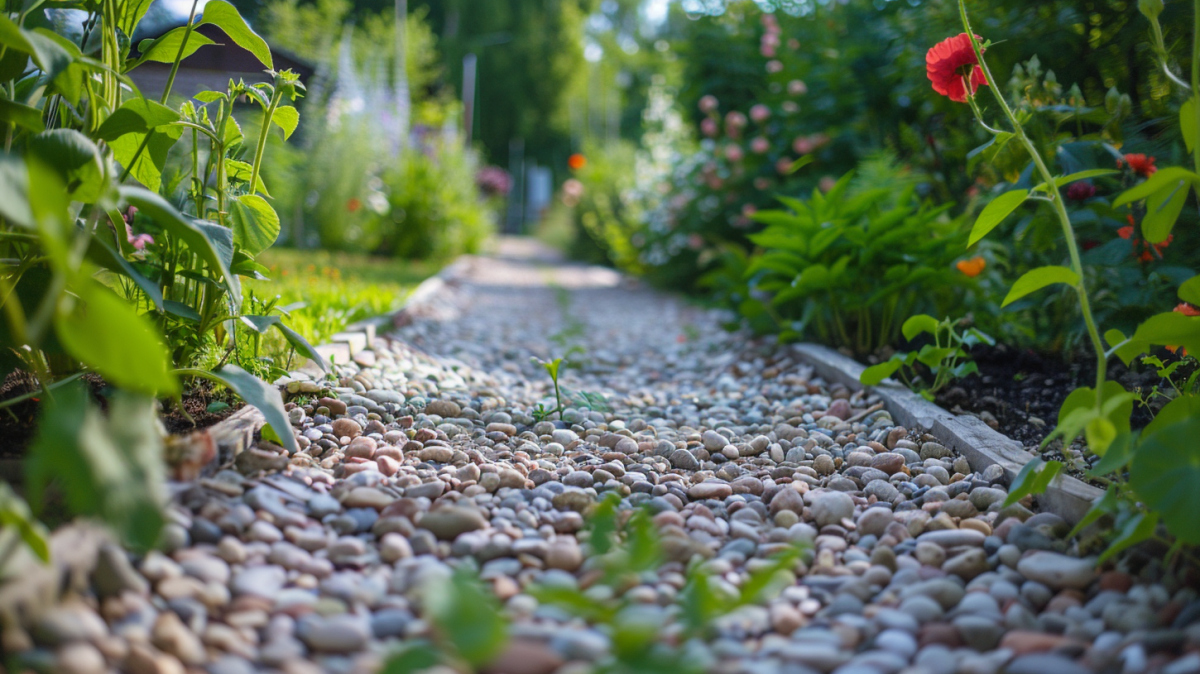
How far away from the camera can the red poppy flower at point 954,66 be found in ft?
5.18

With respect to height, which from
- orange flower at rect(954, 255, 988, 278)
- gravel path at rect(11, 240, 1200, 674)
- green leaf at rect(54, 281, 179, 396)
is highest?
orange flower at rect(954, 255, 988, 278)

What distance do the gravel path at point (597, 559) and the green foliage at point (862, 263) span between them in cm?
52

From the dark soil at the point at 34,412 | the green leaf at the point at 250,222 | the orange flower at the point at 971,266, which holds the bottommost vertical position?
the dark soil at the point at 34,412

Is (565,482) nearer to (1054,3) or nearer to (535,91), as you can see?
(1054,3)

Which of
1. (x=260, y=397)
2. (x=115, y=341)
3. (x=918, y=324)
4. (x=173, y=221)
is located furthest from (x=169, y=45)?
(x=918, y=324)

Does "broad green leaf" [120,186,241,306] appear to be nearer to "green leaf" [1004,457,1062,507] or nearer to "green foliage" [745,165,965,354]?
"green leaf" [1004,457,1062,507]

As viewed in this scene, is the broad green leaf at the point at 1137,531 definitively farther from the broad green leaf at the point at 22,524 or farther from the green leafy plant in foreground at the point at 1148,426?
the broad green leaf at the point at 22,524

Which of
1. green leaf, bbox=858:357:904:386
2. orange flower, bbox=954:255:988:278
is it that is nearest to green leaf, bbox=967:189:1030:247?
green leaf, bbox=858:357:904:386

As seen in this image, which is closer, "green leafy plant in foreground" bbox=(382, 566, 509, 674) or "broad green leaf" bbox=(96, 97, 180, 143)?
"green leafy plant in foreground" bbox=(382, 566, 509, 674)

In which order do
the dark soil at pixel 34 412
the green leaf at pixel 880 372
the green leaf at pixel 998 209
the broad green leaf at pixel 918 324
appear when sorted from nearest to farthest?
the green leaf at pixel 998 209, the dark soil at pixel 34 412, the broad green leaf at pixel 918 324, the green leaf at pixel 880 372

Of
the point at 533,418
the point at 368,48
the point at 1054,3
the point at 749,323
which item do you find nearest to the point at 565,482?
the point at 533,418

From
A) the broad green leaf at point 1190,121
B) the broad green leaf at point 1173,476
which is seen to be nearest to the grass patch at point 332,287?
the broad green leaf at point 1173,476

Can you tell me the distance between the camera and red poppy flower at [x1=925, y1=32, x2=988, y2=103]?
1579 mm

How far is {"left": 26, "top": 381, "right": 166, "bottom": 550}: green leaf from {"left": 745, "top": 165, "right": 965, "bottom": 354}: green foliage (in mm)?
2064
